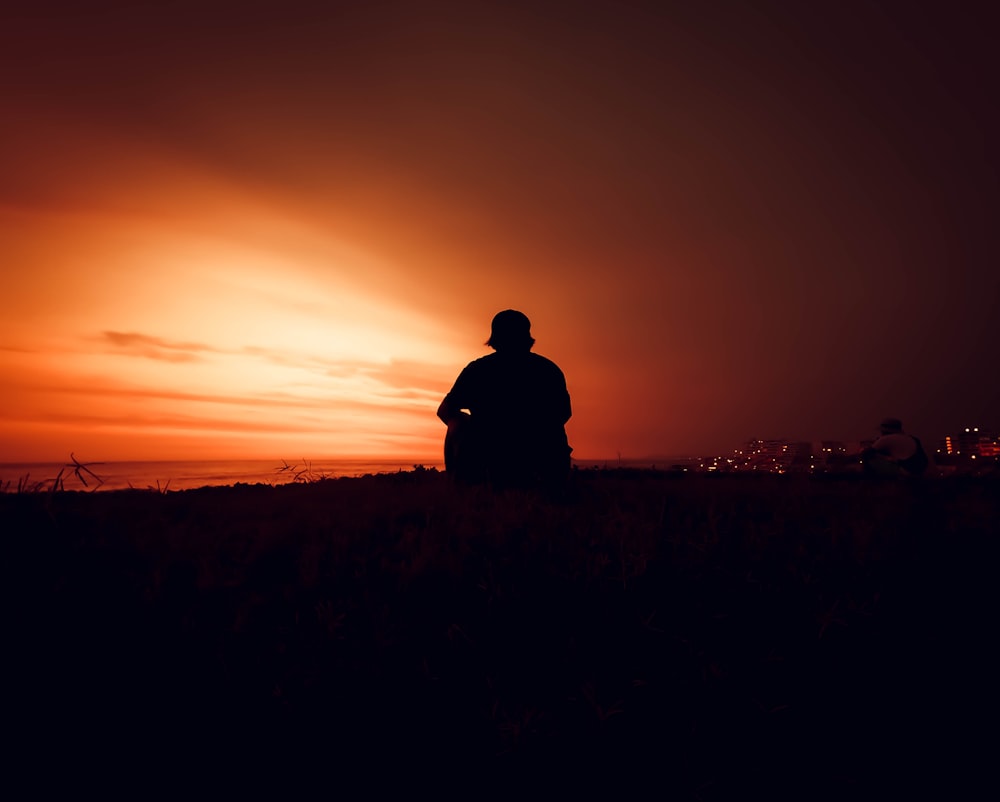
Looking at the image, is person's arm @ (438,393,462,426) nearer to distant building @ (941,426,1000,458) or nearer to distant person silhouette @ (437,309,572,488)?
distant person silhouette @ (437,309,572,488)

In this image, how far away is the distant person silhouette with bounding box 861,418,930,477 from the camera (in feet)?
A: 43.4

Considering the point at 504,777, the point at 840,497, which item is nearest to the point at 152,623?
the point at 504,777

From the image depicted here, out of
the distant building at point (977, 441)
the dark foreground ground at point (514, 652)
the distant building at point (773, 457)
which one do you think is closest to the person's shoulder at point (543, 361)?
the dark foreground ground at point (514, 652)

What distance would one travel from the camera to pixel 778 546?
15.0ft

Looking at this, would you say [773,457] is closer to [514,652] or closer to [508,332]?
[508,332]

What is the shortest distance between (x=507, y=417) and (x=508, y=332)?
51.9 inches

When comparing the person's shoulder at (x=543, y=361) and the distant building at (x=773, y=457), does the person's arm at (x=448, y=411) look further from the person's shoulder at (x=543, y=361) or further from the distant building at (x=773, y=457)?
the distant building at (x=773, y=457)

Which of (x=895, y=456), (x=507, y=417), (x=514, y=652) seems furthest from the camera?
(x=895, y=456)

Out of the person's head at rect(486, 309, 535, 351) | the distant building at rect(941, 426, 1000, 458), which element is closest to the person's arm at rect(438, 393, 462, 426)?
the person's head at rect(486, 309, 535, 351)

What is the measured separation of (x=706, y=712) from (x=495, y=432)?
558cm

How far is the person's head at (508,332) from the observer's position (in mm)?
8312

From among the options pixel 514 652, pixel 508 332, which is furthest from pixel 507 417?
pixel 514 652

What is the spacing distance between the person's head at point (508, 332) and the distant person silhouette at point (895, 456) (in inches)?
406

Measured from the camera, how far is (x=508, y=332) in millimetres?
8320
